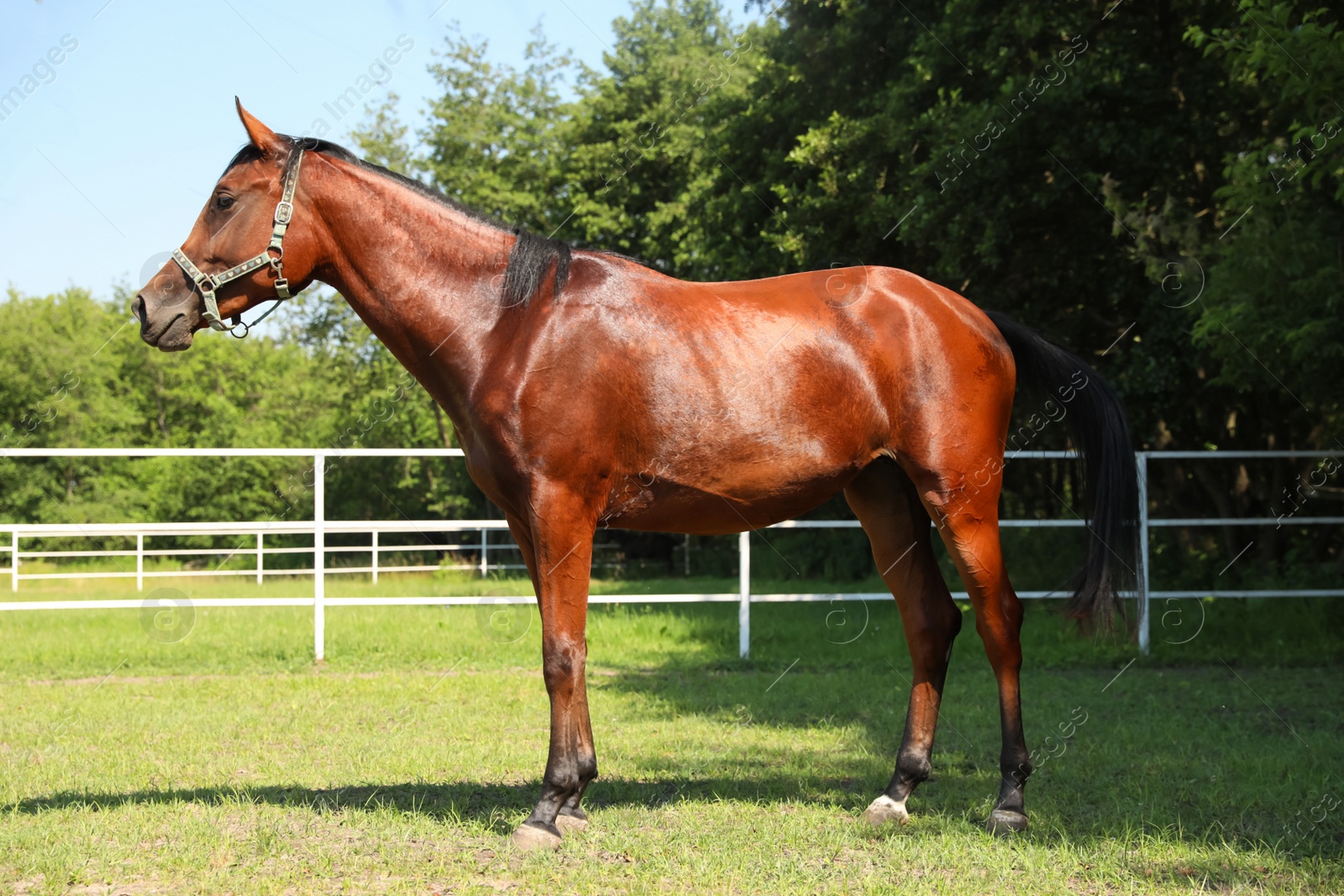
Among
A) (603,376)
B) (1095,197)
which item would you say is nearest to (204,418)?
(1095,197)

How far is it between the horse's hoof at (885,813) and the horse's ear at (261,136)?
3324 millimetres

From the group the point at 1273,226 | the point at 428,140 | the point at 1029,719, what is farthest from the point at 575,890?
the point at 428,140

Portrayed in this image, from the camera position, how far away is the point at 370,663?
27.0 feet

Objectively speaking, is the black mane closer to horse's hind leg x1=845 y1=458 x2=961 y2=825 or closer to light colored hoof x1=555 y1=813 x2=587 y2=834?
horse's hind leg x1=845 y1=458 x2=961 y2=825

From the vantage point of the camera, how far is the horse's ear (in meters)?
3.71

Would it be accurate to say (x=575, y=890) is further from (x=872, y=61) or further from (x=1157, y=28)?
(x=872, y=61)

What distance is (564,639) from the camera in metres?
3.62

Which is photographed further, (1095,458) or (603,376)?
(1095,458)

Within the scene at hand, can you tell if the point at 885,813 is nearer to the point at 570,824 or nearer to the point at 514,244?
the point at 570,824

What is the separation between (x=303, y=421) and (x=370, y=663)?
27118mm

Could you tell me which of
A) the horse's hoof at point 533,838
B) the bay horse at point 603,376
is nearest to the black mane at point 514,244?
the bay horse at point 603,376

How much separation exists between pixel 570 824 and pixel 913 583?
1.73 m

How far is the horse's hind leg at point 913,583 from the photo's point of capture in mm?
4129

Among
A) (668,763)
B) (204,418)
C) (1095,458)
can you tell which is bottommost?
(668,763)
